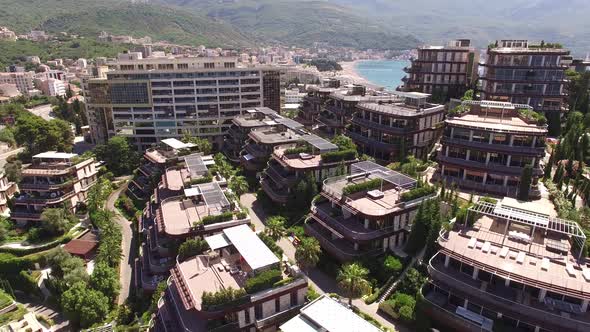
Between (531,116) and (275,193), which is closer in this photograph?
(531,116)

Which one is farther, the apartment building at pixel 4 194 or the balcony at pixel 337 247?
the apartment building at pixel 4 194

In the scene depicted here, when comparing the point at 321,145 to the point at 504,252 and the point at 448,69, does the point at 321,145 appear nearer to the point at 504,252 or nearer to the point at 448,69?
the point at 504,252

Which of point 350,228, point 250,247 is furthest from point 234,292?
point 350,228

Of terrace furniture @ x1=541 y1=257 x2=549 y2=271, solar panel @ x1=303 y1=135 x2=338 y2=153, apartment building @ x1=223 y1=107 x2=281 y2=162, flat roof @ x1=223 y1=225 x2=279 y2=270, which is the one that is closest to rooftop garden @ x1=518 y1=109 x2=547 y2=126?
terrace furniture @ x1=541 y1=257 x2=549 y2=271

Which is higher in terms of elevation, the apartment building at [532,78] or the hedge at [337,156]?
the apartment building at [532,78]

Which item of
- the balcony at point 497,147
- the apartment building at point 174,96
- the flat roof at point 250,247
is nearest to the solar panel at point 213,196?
the flat roof at point 250,247

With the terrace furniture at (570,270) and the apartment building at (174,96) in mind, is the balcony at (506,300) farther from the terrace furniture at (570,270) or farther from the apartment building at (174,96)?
the apartment building at (174,96)

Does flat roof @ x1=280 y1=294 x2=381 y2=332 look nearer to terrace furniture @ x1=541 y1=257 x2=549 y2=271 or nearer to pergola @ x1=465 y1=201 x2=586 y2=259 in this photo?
terrace furniture @ x1=541 y1=257 x2=549 y2=271

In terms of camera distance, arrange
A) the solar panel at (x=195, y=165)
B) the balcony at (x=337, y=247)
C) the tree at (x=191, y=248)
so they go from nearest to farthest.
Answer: the tree at (x=191, y=248)
the balcony at (x=337, y=247)
the solar panel at (x=195, y=165)

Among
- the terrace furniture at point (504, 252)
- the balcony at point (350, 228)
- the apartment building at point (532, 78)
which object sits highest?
the apartment building at point (532, 78)
